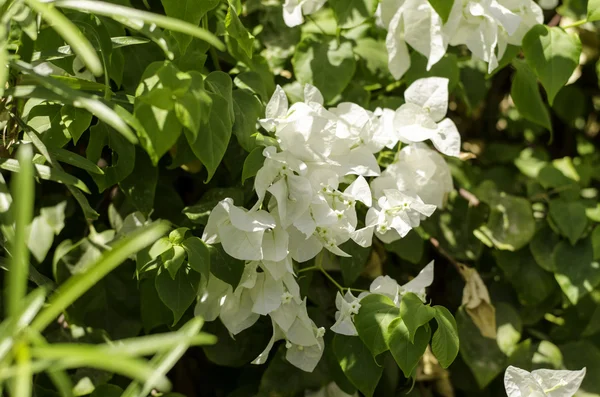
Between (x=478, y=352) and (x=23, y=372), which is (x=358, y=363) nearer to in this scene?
(x=478, y=352)

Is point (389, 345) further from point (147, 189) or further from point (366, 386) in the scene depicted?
point (147, 189)

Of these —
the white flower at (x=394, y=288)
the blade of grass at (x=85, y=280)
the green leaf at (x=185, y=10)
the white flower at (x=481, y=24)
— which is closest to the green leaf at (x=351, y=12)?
the white flower at (x=481, y=24)

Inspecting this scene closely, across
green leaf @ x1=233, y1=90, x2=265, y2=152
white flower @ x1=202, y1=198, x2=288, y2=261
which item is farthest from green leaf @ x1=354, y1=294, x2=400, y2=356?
green leaf @ x1=233, y1=90, x2=265, y2=152

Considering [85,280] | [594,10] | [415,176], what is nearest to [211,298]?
[415,176]

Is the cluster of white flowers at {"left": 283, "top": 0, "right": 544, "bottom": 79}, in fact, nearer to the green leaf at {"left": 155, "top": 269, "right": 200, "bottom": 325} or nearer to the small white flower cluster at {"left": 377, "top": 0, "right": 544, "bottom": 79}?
the small white flower cluster at {"left": 377, "top": 0, "right": 544, "bottom": 79}

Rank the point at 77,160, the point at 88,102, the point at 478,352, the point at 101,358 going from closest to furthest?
the point at 101,358
the point at 88,102
the point at 77,160
the point at 478,352

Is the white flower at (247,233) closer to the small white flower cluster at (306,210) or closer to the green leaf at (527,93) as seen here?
the small white flower cluster at (306,210)

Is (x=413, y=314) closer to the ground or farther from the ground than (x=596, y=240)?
farther from the ground

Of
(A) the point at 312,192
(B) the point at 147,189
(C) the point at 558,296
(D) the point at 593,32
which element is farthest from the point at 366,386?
(D) the point at 593,32
